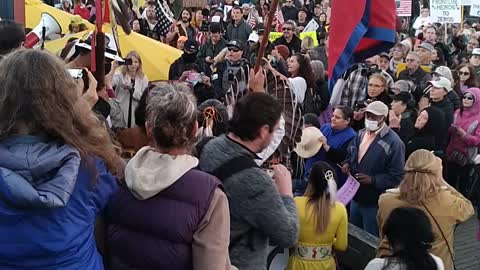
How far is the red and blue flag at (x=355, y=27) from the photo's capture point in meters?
4.38

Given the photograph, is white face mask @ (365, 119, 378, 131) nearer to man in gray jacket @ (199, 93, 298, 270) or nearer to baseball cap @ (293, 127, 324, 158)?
baseball cap @ (293, 127, 324, 158)

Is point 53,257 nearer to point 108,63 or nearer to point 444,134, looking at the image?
point 108,63

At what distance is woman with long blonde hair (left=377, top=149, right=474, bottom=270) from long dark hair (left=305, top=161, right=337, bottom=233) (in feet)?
1.26

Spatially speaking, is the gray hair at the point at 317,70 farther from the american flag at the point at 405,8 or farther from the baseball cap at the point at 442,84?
the american flag at the point at 405,8

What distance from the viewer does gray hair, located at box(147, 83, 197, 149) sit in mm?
2469

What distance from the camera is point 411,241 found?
10.9 ft

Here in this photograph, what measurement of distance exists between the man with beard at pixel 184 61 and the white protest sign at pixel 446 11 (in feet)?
19.9

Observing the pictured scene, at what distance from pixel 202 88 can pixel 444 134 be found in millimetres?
2936

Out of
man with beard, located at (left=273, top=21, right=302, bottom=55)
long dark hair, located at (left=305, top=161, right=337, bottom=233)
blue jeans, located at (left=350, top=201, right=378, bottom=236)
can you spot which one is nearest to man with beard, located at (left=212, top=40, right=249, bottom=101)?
blue jeans, located at (left=350, top=201, right=378, bottom=236)

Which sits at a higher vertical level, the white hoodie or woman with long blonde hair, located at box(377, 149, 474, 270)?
the white hoodie

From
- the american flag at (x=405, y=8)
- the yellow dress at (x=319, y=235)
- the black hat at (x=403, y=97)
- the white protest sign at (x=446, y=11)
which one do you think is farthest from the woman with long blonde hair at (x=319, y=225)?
the american flag at (x=405, y=8)

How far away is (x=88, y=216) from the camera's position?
7.38 feet

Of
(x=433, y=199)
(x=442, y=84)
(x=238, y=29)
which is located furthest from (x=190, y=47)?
(x=433, y=199)

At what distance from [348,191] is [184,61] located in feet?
13.8
